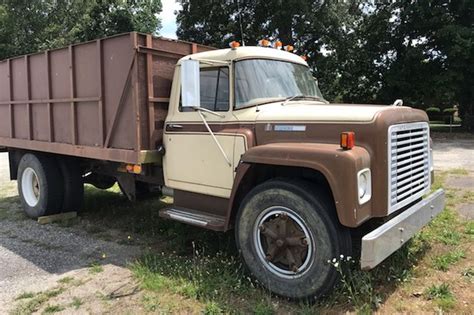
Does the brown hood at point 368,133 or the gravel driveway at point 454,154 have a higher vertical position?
the brown hood at point 368,133

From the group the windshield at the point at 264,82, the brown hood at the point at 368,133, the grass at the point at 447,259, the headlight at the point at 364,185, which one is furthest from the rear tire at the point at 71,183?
the grass at the point at 447,259

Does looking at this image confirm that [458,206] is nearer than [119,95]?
No

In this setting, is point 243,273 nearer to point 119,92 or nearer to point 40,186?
point 119,92

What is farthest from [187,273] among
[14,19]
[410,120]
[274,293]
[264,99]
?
[14,19]

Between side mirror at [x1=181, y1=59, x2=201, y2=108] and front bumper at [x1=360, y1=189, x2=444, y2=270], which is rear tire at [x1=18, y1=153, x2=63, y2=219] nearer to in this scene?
side mirror at [x1=181, y1=59, x2=201, y2=108]

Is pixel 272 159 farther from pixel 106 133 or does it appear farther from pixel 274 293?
pixel 106 133

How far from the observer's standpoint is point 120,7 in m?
28.0

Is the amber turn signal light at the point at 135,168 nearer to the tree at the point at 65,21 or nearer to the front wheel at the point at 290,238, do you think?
the front wheel at the point at 290,238

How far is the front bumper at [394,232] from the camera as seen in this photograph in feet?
11.5

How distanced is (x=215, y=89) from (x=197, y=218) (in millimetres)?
1429

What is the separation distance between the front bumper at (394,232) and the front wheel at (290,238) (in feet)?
0.95

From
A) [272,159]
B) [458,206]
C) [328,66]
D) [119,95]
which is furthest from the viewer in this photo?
[328,66]

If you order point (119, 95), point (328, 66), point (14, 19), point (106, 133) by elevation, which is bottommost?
point (106, 133)

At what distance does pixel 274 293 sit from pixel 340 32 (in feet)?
72.7
